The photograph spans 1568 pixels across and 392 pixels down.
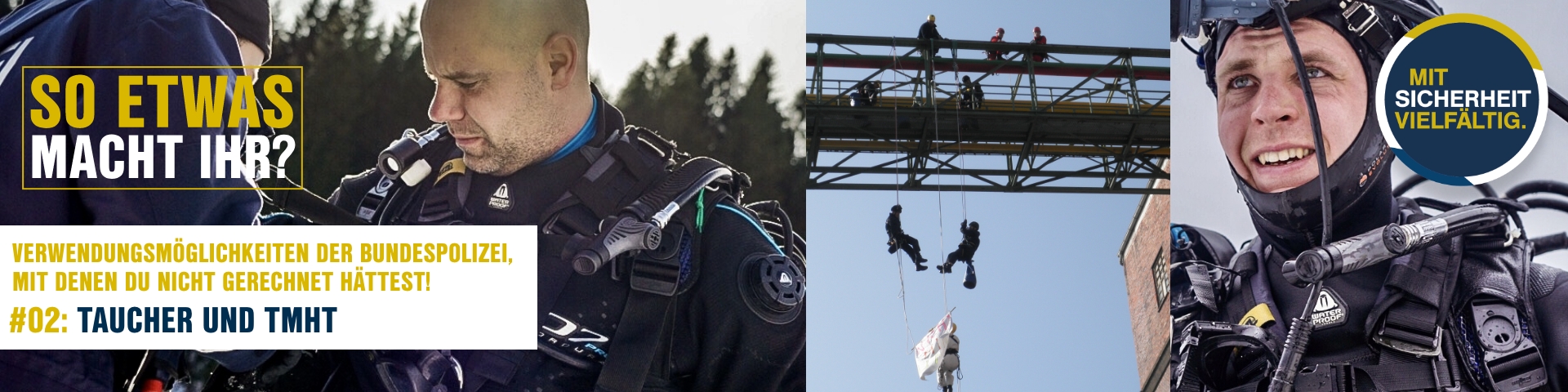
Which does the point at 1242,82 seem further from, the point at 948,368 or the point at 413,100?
the point at 413,100

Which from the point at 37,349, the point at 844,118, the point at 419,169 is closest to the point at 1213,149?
the point at 844,118

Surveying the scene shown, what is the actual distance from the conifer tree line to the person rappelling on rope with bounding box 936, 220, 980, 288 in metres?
1.43

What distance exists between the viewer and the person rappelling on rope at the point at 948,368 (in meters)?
10.2

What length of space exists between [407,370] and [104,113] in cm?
200

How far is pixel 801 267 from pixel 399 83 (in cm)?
235

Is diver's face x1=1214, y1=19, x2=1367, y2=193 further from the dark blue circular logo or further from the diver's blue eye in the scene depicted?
the dark blue circular logo

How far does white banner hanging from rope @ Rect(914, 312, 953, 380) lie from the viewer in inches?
402

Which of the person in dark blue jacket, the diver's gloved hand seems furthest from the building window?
the person in dark blue jacket

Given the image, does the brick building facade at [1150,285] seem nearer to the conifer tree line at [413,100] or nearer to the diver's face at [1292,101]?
the diver's face at [1292,101]

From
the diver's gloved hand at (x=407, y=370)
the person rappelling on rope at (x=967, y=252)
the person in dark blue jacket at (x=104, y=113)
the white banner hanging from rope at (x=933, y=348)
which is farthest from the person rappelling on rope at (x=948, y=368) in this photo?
the person in dark blue jacket at (x=104, y=113)

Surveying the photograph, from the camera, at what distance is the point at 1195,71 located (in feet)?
33.2

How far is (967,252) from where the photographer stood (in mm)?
10438

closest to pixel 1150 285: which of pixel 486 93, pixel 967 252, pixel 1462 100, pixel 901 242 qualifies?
pixel 967 252

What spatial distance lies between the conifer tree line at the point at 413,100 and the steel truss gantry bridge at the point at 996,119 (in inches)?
42.5
